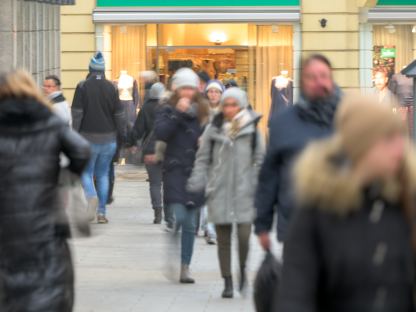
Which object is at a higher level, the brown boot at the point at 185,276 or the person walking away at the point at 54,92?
the person walking away at the point at 54,92

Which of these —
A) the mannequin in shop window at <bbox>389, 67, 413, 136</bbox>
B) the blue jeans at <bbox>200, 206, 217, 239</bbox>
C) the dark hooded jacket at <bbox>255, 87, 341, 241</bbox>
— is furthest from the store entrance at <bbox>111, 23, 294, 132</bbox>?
the dark hooded jacket at <bbox>255, 87, 341, 241</bbox>

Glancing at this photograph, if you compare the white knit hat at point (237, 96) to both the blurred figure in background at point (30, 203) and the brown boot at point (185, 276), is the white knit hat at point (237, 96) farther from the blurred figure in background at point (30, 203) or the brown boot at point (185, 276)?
the blurred figure in background at point (30, 203)

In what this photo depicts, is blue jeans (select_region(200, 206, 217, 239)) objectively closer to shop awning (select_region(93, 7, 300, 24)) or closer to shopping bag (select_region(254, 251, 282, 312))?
shopping bag (select_region(254, 251, 282, 312))

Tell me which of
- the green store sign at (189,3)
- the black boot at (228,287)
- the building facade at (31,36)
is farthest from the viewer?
the green store sign at (189,3)

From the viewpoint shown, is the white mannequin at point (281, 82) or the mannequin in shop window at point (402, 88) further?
the white mannequin at point (281, 82)

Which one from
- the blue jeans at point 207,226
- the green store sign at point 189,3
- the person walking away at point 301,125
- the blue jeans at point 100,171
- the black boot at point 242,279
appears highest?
the green store sign at point 189,3

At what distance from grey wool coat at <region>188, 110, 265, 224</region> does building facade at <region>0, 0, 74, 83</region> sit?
3043mm

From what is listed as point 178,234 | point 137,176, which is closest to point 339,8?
point 137,176

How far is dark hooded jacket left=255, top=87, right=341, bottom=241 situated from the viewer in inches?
261

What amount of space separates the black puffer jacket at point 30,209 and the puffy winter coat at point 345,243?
2545mm

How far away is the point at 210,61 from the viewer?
23938 millimetres

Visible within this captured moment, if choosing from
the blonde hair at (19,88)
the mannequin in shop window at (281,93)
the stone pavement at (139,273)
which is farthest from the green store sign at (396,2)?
the blonde hair at (19,88)

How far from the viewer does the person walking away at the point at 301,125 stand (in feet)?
21.7

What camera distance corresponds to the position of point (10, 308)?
6.36m
